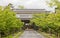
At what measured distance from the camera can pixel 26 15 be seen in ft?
338

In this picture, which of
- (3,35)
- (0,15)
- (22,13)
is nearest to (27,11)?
(22,13)

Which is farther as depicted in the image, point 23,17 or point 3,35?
point 23,17

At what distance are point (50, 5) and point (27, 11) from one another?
84.9 metres

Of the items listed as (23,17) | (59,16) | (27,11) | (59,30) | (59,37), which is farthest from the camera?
(27,11)

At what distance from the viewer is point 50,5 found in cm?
2403

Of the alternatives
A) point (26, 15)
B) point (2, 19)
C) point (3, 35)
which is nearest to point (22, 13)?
point (26, 15)

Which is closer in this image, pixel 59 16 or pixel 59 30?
pixel 59 16

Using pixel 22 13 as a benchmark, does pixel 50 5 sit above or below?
above

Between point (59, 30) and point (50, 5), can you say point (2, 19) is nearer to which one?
point (50, 5)

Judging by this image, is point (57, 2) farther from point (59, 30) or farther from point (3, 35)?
point (3, 35)

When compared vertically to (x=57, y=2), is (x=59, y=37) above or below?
below

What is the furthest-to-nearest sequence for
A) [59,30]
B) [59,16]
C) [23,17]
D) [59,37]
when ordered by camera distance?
[23,17] → [59,37] → [59,30] → [59,16]

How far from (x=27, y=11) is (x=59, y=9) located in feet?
275

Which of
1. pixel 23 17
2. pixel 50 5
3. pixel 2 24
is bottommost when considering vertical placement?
pixel 23 17
